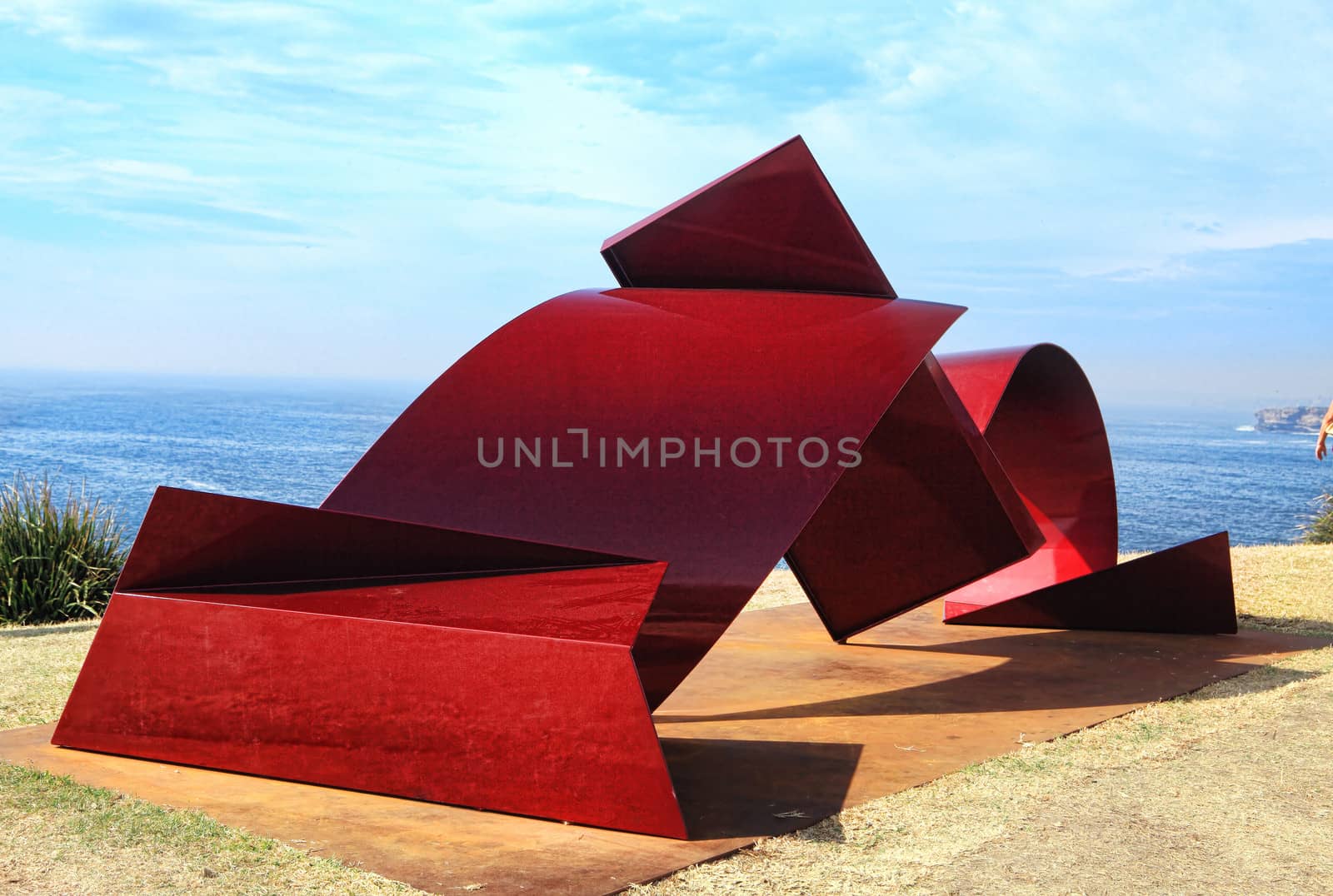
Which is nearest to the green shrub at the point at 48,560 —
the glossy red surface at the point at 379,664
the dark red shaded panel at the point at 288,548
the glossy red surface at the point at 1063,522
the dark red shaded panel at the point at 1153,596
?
the glossy red surface at the point at 379,664

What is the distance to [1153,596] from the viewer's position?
33.2 ft

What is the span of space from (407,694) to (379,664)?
0.20 metres

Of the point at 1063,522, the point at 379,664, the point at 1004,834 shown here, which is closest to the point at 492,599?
the point at 379,664

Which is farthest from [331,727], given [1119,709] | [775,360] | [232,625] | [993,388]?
[993,388]

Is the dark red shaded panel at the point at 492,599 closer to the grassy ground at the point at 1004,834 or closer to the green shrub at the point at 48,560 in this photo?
the grassy ground at the point at 1004,834

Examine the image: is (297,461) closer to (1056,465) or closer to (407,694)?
(1056,465)

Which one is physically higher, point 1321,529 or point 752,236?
point 752,236

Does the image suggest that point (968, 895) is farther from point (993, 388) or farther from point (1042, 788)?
point (993, 388)

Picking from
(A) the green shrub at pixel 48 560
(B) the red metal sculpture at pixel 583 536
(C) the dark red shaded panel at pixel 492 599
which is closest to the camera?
(B) the red metal sculpture at pixel 583 536

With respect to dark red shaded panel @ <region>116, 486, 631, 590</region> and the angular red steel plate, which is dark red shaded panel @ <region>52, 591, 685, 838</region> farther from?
dark red shaded panel @ <region>116, 486, 631, 590</region>

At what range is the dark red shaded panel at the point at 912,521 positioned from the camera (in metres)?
8.43

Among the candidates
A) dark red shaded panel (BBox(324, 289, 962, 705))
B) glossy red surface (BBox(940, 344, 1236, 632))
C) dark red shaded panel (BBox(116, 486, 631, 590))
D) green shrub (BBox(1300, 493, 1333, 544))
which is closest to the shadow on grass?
dark red shaded panel (BBox(116, 486, 631, 590))

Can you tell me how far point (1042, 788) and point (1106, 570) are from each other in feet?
16.7

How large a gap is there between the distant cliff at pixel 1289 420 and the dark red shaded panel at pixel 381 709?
159456 mm
